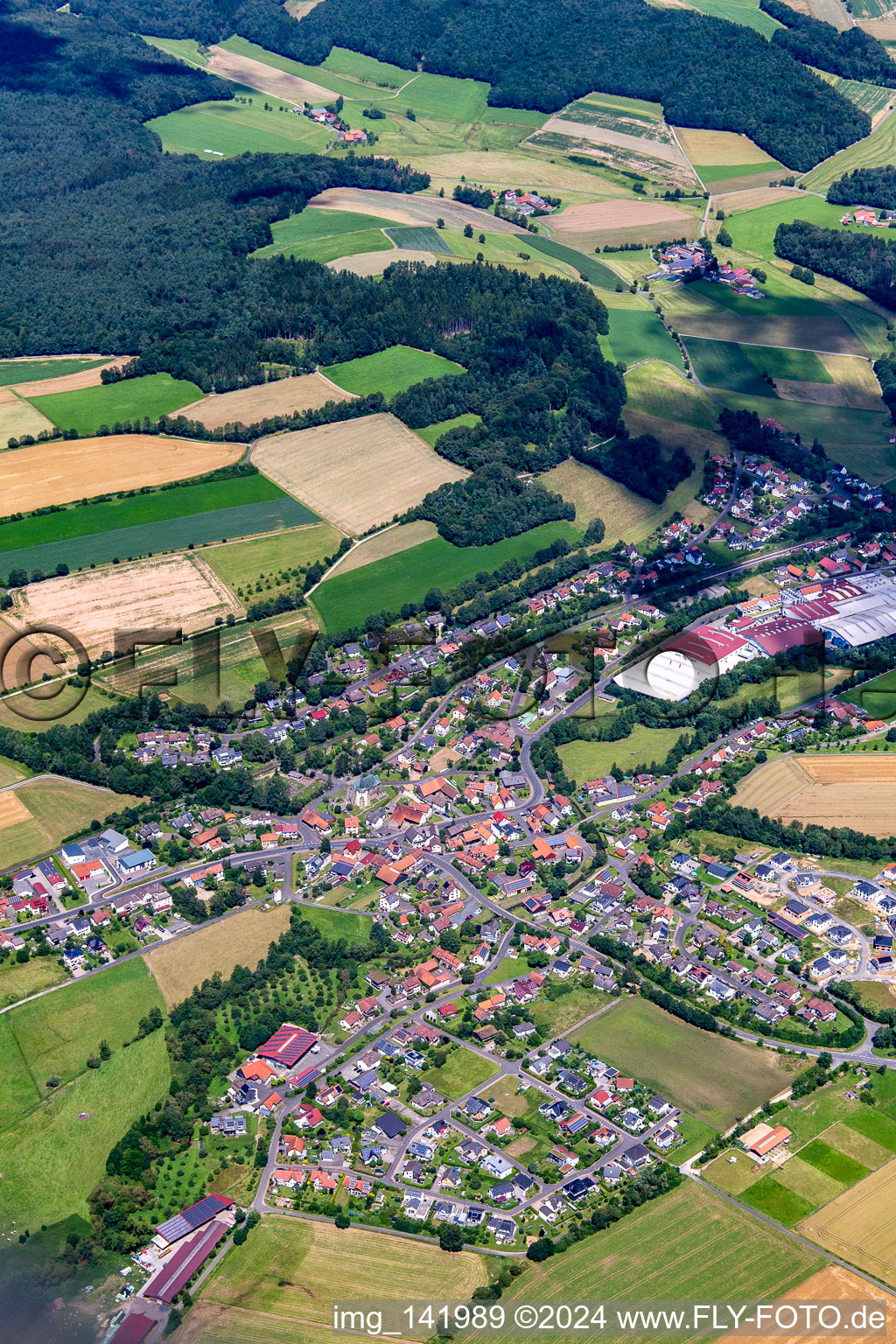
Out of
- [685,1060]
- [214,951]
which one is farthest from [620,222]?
[685,1060]

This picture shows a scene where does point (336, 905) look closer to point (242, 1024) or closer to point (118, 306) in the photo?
point (242, 1024)

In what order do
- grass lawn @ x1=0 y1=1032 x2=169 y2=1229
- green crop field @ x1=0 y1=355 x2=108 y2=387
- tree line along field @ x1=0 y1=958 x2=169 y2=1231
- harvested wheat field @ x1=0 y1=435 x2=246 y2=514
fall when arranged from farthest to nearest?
1. green crop field @ x1=0 y1=355 x2=108 y2=387
2. harvested wheat field @ x1=0 y1=435 x2=246 y2=514
3. tree line along field @ x1=0 y1=958 x2=169 y2=1231
4. grass lawn @ x1=0 y1=1032 x2=169 y2=1229

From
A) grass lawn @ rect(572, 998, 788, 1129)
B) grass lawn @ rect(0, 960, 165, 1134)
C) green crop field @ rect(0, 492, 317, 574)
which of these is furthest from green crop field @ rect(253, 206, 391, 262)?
grass lawn @ rect(572, 998, 788, 1129)

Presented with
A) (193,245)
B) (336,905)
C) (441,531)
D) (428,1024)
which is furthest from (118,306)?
(428,1024)

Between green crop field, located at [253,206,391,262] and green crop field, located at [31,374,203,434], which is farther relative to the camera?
green crop field, located at [253,206,391,262]

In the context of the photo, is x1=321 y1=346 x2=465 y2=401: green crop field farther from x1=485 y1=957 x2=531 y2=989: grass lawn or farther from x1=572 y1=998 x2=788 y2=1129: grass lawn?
x1=572 y1=998 x2=788 y2=1129: grass lawn

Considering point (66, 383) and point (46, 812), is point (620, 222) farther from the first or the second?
point (46, 812)

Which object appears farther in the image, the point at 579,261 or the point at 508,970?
the point at 579,261

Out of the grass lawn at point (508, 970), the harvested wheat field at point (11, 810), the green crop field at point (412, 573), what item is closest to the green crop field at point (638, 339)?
the green crop field at point (412, 573)
